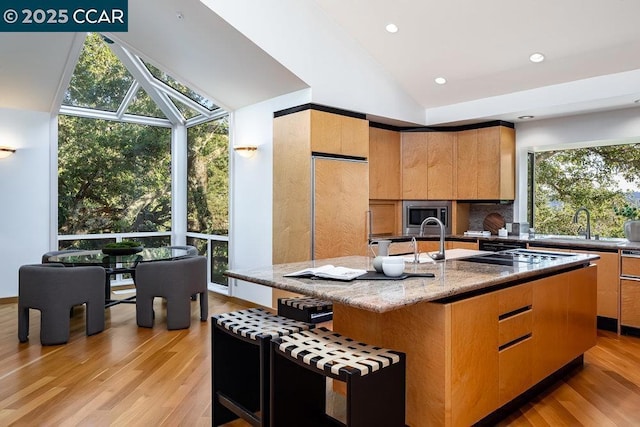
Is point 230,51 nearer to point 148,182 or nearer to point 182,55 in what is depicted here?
point 182,55

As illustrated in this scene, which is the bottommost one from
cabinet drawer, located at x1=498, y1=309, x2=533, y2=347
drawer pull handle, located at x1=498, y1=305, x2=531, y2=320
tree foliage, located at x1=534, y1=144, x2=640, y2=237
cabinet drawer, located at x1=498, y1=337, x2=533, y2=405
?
cabinet drawer, located at x1=498, y1=337, x2=533, y2=405

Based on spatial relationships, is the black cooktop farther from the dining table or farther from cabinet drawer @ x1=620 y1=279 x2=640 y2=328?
the dining table

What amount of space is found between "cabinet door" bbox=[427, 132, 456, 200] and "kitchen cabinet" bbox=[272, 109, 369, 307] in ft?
3.95

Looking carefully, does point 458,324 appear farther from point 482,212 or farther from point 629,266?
point 482,212

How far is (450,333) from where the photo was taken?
6.88 ft

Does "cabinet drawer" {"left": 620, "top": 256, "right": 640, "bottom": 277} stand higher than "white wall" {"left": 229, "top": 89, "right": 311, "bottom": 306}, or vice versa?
"white wall" {"left": 229, "top": 89, "right": 311, "bottom": 306}

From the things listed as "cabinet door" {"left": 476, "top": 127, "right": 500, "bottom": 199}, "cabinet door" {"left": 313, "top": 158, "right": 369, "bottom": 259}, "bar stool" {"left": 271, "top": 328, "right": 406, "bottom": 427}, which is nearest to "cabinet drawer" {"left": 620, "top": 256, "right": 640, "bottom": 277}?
"cabinet door" {"left": 476, "top": 127, "right": 500, "bottom": 199}

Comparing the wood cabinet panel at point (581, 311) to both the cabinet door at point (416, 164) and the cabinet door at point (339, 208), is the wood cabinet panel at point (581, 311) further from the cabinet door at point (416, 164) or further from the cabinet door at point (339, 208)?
the cabinet door at point (416, 164)

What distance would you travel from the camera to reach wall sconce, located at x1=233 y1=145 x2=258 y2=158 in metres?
5.20

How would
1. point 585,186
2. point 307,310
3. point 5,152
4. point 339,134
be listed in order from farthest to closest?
point 585,186
point 5,152
point 339,134
point 307,310

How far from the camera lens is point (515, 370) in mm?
2576

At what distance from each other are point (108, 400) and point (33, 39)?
12.6ft

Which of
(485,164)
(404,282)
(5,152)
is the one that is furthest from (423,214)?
(5,152)

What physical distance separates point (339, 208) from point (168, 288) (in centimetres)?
196
